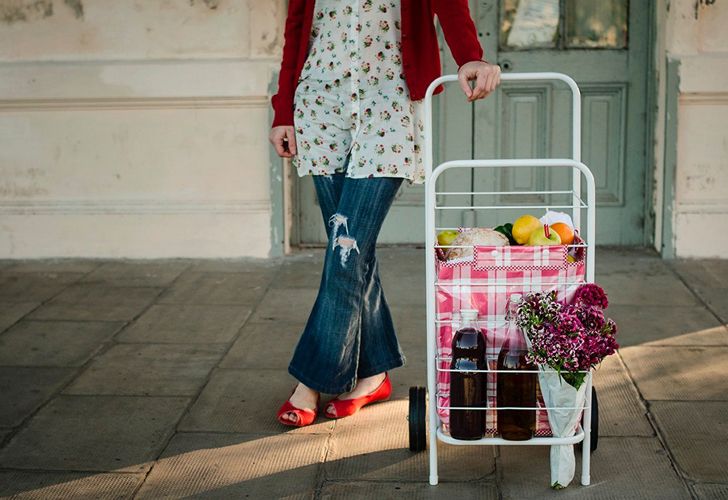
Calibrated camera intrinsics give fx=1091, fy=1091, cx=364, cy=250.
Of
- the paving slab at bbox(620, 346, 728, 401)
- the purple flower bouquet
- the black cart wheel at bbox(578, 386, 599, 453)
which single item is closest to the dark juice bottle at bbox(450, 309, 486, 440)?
the purple flower bouquet

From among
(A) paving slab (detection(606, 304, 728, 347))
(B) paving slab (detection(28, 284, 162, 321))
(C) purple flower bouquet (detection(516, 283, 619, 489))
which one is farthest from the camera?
(B) paving slab (detection(28, 284, 162, 321))

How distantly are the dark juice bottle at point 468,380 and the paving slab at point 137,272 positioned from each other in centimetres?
333

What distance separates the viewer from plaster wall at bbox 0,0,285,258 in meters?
6.79

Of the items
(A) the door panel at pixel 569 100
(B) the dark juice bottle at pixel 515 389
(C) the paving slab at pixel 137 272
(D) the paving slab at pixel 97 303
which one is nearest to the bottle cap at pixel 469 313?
(B) the dark juice bottle at pixel 515 389

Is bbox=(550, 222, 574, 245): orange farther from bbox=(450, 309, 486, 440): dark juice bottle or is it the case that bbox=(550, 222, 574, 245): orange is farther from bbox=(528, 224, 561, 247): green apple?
bbox=(450, 309, 486, 440): dark juice bottle

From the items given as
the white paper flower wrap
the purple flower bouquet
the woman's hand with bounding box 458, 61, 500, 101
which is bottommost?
the white paper flower wrap

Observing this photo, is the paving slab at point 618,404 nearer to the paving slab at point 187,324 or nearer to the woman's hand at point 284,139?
the woman's hand at point 284,139

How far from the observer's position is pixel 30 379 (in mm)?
4711

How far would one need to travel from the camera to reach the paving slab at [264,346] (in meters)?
4.89

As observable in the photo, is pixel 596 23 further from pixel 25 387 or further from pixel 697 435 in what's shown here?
pixel 25 387

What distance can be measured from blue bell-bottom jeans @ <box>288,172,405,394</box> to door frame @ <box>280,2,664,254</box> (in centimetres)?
281

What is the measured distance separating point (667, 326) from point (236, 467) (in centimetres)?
258

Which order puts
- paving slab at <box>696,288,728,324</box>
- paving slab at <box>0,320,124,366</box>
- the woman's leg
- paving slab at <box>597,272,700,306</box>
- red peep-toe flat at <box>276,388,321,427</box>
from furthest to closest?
paving slab at <box>597,272,700,306</box> < paving slab at <box>696,288,728,324</box> < paving slab at <box>0,320,124,366</box> < red peep-toe flat at <box>276,388,321,427</box> < the woman's leg

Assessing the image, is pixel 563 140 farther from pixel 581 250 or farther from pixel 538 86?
Answer: pixel 581 250
